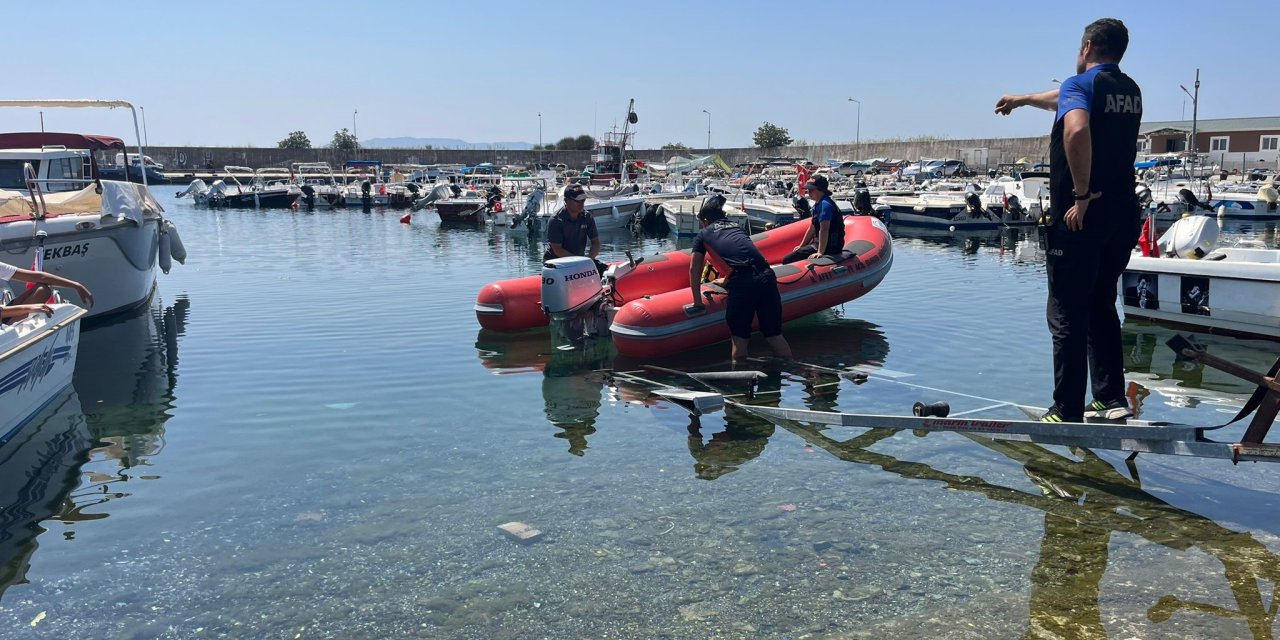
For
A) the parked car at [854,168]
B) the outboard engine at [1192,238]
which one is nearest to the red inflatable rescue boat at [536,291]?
the outboard engine at [1192,238]

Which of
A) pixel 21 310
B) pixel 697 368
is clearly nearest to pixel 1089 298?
pixel 697 368

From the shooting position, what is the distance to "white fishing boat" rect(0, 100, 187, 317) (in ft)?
37.6

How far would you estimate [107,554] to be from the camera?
4941 mm

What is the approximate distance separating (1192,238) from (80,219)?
13.5m

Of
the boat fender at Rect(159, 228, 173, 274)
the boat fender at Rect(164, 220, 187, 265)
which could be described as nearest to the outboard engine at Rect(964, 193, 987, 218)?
the boat fender at Rect(164, 220, 187, 265)

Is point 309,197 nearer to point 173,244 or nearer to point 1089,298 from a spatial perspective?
point 173,244

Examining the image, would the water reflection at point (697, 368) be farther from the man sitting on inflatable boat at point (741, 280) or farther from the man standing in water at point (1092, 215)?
the man standing in water at point (1092, 215)

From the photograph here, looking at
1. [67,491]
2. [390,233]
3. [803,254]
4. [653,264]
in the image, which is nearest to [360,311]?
[653,264]

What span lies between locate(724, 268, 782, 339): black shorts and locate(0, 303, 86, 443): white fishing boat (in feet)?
18.2

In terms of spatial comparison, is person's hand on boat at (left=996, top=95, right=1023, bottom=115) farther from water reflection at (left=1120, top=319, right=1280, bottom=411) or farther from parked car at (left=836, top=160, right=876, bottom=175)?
parked car at (left=836, top=160, right=876, bottom=175)

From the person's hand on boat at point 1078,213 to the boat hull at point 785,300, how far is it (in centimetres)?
467

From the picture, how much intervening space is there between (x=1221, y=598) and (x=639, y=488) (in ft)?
9.92

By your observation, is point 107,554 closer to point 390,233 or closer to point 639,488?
point 639,488

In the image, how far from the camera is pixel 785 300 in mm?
10391
